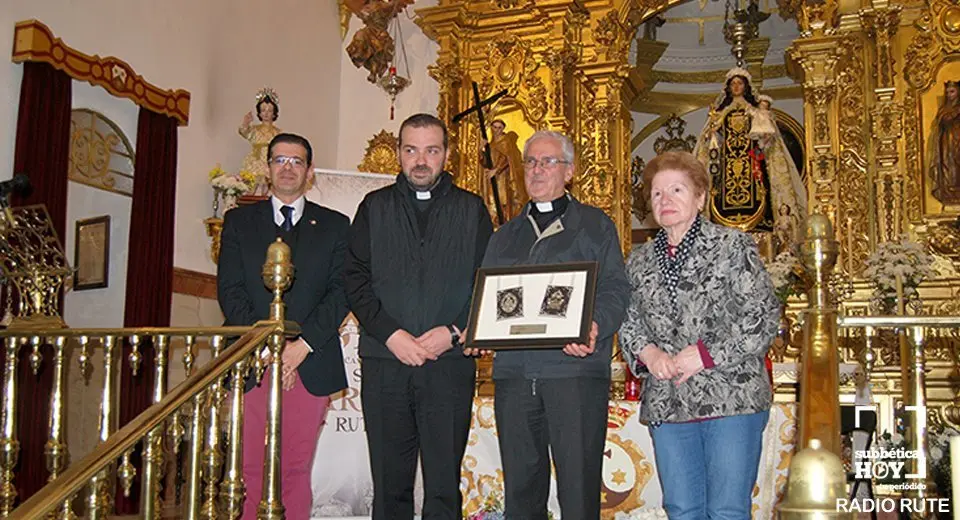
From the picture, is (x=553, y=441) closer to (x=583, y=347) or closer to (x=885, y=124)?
(x=583, y=347)

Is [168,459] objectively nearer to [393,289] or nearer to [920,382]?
[393,289]

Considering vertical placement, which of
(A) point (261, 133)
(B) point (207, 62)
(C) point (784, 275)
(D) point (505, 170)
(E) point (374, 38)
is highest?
(E) point (374, 38)

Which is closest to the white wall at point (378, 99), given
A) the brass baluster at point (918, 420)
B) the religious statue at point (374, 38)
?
the religious statue at point (374, 38)

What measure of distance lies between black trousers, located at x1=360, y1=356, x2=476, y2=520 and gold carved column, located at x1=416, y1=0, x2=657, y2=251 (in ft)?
19.1

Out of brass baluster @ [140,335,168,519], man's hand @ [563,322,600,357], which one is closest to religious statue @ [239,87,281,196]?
brass baluster @ [140,335,168,519]

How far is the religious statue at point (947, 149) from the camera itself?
8.45 m

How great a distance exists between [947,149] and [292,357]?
6709 millimetres

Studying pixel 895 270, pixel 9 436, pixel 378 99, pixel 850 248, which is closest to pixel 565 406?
pixel 9 436

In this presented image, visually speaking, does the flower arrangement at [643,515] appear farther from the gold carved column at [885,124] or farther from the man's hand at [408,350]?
the gold carved column at [885,124]

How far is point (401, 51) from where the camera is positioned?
10719 mm

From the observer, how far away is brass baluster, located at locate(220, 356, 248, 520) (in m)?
3.52

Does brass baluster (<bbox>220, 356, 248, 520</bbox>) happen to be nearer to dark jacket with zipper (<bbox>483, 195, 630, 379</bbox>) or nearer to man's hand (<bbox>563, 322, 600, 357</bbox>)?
dark jacket with zipper (<bbox>483, 195, 630, 379</bbox>)

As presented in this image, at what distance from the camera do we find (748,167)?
30.1ft

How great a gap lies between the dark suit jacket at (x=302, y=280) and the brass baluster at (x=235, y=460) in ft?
1.46
